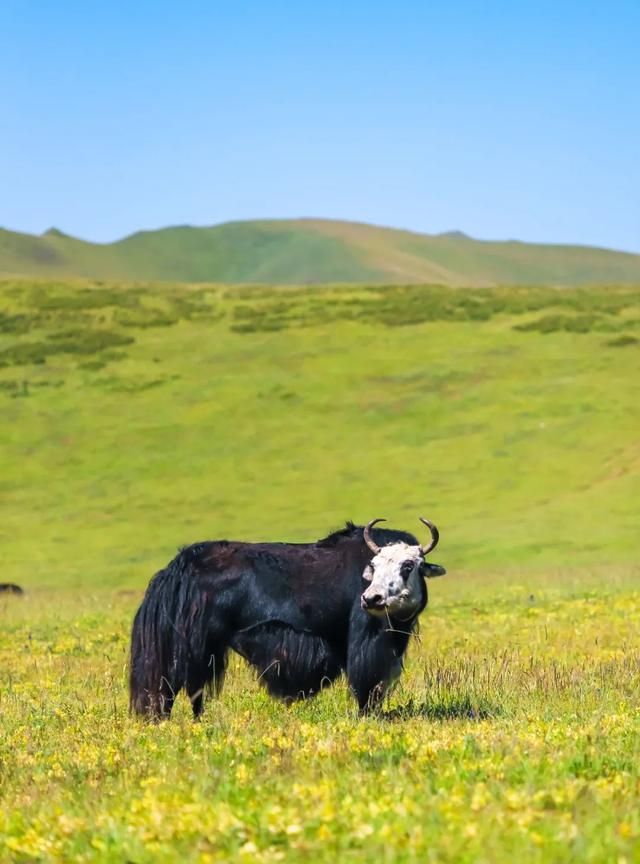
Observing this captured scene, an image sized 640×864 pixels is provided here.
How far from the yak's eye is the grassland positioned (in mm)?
1105

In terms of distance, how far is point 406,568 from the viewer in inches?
448

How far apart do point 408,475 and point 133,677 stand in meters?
30.6

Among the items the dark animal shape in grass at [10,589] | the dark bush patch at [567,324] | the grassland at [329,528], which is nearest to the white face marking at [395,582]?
the grassland at [329,528]

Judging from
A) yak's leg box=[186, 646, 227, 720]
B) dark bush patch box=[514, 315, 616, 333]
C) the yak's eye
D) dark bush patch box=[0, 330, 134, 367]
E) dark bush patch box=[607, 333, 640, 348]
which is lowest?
yak's leg box=[186, 646, 227, 720]

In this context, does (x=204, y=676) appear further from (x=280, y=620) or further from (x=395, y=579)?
(x=395, y=579)

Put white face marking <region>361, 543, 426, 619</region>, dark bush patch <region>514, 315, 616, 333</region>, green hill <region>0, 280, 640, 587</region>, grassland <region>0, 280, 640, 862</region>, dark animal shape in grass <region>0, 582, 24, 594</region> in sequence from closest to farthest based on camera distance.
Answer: grassland <region>0, 280, 640, 862</region>, white face marking <region>361, 543, 426, 619</region>, dark animal shape in grass <region>0, 582, 24, 594</region>, green hill <region>0, 280, 640, 587</region>, dark bush patch <region>514, 315, 616, 333</region>

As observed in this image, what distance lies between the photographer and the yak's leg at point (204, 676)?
1178 cm

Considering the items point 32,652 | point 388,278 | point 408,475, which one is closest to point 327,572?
point 32,652

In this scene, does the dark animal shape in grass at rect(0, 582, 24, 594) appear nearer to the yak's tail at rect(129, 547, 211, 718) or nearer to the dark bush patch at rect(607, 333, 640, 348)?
the yak's tail at rect(129, 547, 211, 718)

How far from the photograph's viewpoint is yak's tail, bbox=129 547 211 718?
11758 millimetres

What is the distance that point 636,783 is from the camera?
7176 millimetres

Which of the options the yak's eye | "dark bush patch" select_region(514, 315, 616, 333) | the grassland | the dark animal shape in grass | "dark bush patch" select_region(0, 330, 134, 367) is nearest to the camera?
the grassland

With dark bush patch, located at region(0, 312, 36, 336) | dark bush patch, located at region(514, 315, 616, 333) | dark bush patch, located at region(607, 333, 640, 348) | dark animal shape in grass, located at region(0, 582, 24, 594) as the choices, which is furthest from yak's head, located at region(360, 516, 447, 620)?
dark bush patch, located at region(0, 312, 36, 336)

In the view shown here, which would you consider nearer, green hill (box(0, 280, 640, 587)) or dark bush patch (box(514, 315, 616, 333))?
green hill (box(0, 280, 640, 587))
